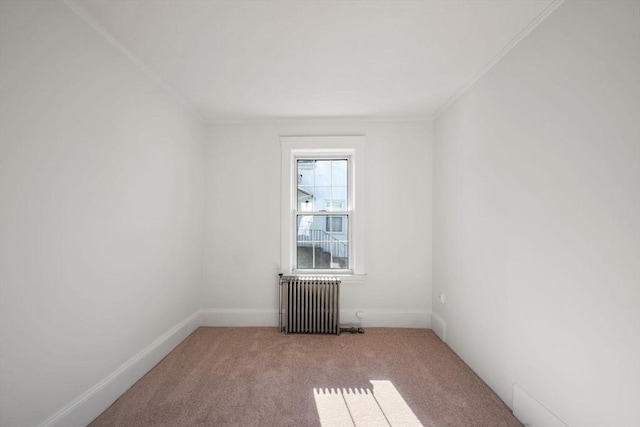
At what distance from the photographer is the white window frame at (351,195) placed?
12.8ft

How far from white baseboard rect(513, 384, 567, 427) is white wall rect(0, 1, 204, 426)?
2954 mm

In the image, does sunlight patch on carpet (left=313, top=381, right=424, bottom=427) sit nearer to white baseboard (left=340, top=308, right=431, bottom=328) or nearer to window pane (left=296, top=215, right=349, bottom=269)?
white baseboard (left=340, top=308, right=431, bottom=328)

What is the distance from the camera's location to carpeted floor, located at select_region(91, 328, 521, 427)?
2.09 m

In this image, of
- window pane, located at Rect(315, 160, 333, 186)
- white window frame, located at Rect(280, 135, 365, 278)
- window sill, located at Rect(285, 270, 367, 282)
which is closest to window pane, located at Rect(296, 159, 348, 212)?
window pane, located at Rect(315, 160, 333, 186)

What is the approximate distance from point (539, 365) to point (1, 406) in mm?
3006

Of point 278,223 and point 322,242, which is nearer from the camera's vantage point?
point 278,223

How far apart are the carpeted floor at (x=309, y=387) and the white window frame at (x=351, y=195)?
3.04ft

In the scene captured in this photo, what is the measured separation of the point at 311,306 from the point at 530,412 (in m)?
2.29

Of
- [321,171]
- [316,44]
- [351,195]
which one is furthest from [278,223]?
[316,44]

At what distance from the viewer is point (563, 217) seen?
1732 mm

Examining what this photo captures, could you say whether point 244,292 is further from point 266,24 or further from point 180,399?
point 266,24

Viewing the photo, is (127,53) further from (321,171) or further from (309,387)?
(309,387)

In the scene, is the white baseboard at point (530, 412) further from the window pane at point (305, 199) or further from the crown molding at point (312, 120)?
the crown molding at point (312, 120)

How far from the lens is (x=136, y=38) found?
7.11 ft
